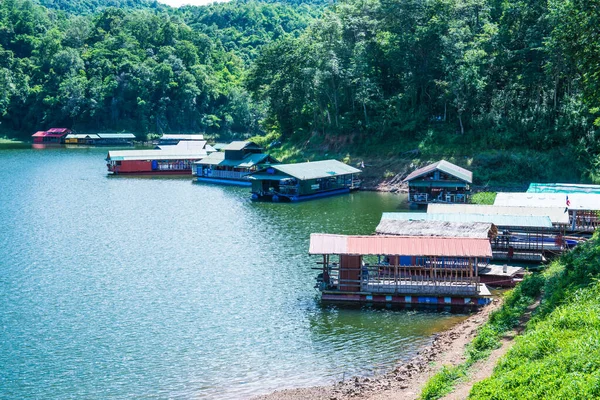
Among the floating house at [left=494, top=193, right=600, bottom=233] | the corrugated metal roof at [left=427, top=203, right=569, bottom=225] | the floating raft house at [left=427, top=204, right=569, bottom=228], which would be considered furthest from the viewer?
the floating house at [left=494, top=193, right=600, bottom=233]

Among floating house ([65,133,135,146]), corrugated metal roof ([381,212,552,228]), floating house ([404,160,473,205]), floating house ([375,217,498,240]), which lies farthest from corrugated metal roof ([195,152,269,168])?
floating house ([65,133,135,146])

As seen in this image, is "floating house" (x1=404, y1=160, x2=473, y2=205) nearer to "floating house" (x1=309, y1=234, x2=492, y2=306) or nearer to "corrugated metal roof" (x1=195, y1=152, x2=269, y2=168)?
"corrugated metal roof" (x1=195, y1=152, x2=269, y2=168)

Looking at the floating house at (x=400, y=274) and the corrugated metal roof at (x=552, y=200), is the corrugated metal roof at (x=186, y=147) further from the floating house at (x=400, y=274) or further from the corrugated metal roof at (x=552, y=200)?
the floating house at (x=400, y=274)

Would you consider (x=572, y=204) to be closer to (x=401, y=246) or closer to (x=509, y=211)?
(x=509, y=211)

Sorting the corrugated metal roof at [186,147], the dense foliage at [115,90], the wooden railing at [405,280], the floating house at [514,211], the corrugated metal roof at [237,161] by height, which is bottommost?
the wooden railing at [405,280]

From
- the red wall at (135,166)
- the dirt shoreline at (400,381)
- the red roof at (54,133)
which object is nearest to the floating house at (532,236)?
the dirt shoreline at (400,381)

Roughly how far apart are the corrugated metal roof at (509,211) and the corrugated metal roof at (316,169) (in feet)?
79.5

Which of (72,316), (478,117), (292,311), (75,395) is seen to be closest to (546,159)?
(478,117)

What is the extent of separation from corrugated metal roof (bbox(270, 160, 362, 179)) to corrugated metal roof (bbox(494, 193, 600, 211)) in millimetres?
24180

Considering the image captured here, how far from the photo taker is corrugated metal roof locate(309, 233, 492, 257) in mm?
35094

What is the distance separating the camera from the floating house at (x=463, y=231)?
3894 centimetres

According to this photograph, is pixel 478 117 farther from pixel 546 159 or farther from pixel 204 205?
pixel 204 205

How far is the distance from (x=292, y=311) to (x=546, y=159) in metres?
47.0

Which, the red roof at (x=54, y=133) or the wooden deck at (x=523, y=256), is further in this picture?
the red roof at (x=54, y=133)
